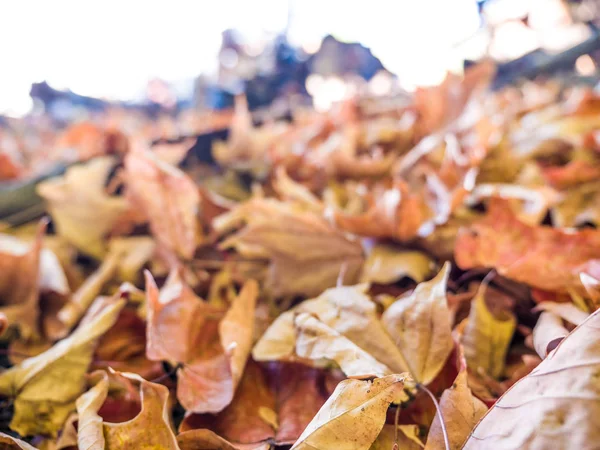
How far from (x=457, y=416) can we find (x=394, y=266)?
0.59ft

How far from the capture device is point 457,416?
0.83 feet

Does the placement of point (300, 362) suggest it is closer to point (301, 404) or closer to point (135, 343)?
point (301, 404)

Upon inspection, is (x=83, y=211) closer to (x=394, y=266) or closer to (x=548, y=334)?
(x=394, y=266)

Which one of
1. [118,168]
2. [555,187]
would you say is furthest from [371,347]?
[118,168]

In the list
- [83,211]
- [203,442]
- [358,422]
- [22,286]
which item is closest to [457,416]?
[358,422]

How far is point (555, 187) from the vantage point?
54 centimetres

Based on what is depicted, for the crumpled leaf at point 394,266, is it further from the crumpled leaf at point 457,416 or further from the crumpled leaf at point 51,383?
the crumpled leaf at point 51,383

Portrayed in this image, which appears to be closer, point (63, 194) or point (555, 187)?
point (555, 187)

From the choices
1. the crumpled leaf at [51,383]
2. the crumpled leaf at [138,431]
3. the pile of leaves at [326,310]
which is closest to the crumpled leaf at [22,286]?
the pile of leaves at [326,310]

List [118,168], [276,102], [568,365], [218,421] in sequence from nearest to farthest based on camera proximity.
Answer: [568,365]
[218,421]
[118,168]
[276,102]

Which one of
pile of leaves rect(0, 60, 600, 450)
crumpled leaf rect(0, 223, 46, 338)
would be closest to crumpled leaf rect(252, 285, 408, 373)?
pile of leaves rect(0, 60, 600, 450)

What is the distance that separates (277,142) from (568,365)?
2.17 ft

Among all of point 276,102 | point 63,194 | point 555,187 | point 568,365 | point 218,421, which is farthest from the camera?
point 276,102

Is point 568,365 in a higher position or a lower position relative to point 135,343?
higher
